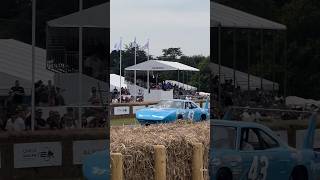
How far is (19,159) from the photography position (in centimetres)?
302

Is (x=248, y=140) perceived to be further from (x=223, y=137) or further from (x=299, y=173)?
(x=299, y=173)

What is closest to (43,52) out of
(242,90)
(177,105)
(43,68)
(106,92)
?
(43,68)

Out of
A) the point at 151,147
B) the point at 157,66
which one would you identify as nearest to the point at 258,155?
the point at 151,147

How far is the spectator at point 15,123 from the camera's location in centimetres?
300

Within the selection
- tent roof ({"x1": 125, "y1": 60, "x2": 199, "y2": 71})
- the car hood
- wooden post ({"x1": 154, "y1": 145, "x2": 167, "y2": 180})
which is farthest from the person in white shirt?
the car hood

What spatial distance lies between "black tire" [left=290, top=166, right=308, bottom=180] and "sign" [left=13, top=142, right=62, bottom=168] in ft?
5.22

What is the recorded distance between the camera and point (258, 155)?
3514 millimetres

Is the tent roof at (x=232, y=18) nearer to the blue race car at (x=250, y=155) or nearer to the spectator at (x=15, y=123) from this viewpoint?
the blue race car at (x=250, y=155)

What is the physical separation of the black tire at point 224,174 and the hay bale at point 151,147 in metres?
1.59

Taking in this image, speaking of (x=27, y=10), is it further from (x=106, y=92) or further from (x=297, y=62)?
(x=297, y=62)

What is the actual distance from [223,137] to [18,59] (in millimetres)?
1401

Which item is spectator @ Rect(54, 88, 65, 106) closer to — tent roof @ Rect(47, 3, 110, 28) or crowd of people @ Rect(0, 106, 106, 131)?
crowd of people @ Rect(0, 106, 106, 131)

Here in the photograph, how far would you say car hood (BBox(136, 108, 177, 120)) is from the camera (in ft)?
44.1

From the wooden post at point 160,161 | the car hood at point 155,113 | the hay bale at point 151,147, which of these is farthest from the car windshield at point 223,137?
the car hood at point 155,113
